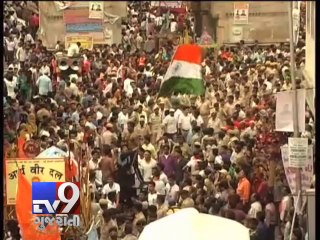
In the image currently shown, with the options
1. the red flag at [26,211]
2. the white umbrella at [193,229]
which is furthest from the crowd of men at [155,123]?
the white umbrella at [193,229]

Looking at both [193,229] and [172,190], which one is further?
[172,190]

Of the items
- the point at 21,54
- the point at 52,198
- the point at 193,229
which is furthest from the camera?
the point at 21,54

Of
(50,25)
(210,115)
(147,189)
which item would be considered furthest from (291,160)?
(50,25)

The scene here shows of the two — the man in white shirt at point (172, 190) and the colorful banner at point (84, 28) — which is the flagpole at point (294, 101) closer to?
the man in white shirt at point (172, 190)

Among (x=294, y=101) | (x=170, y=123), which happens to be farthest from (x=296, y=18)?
(x=170, y=123)

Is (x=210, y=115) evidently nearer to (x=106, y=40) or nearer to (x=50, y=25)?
(x=106, y=40)

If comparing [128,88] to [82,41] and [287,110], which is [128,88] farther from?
[287,110]
